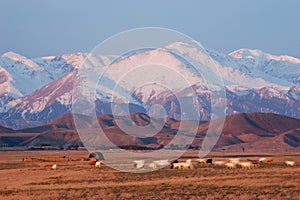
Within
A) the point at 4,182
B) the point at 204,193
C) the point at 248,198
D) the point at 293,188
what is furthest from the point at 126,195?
the point at 4,182

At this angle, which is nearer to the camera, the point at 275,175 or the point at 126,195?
the point at 126,195

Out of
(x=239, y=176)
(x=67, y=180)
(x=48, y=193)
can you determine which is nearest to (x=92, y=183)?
(x=67, y=180)

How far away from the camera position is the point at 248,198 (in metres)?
39.8

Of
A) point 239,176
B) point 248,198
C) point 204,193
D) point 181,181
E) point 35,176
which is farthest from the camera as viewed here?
point 35,176

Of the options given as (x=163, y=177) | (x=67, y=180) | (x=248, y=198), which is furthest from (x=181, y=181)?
(x=248, y=198)

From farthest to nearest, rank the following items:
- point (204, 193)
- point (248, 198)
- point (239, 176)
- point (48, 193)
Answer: point (239, 176) < point (48, 193) < point (204, 193) < point (248, 198)

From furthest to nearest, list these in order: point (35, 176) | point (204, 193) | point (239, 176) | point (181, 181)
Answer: point (35, 176) → point (239, 176) → point (181, 181) → point (204, 193)

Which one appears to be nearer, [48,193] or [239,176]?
[48,193]

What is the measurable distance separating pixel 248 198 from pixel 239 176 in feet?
58.0

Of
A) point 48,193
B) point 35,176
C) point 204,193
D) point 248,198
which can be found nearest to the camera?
point 248,198

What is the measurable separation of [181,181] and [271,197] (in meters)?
14.5

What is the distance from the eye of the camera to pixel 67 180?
193 feet

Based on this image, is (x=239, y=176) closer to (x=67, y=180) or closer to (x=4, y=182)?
(x=67, y=180)

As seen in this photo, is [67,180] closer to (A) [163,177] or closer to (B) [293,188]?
(A) [163,177]
